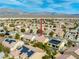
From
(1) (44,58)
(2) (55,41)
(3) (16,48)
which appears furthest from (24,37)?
(1) (44,58)

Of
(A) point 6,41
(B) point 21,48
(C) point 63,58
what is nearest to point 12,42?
(A) point 6,41

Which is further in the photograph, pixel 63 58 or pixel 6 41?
pixel 6 41

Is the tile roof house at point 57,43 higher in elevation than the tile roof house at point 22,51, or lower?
lower

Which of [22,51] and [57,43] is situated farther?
[57,43]

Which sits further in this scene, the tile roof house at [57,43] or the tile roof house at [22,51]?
the tile roof house at [57,43]

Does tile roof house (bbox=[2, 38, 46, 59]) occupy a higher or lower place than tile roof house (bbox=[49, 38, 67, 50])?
higher

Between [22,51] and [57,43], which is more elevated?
[22,51]

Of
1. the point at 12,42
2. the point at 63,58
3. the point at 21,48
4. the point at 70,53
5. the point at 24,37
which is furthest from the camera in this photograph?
the point at 24,37

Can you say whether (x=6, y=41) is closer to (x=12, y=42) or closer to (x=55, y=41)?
(x=12, y=42)

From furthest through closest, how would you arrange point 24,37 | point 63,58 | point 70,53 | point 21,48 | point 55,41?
point 24,37, point 55,41, point 21,48, point 70,53, point 63,58

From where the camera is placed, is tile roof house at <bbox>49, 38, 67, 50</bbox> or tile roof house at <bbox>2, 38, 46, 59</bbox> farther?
tile roof house at <bbox>49, 38, 67, 50</bbox>
